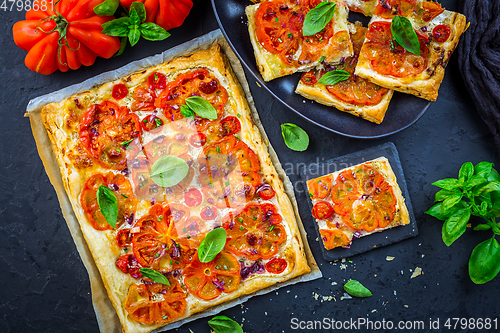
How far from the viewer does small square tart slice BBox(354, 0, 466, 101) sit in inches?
122

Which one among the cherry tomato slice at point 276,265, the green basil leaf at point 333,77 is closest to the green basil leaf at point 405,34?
the green basil leaf at point 333,77

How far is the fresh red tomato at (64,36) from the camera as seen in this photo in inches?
128

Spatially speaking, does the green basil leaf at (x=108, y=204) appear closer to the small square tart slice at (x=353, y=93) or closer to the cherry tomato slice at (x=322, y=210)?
the cherry tomato slice at (x=322, y=210)

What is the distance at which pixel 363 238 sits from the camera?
3.62 m

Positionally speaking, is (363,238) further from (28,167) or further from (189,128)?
(28,167)

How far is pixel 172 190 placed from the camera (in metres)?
3.39

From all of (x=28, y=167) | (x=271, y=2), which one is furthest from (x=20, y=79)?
(x=271, y=2)

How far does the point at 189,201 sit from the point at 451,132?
2.95m

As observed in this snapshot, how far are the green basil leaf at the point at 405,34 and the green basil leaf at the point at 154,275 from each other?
3081 mm

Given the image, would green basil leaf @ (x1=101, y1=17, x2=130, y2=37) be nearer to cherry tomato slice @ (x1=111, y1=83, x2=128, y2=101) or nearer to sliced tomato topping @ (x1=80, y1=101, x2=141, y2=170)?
cherry tomato slice @ (x1=111, y1=83, x2=128, y2=101)

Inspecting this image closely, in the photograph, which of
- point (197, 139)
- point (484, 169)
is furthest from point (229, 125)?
point (484, 169)

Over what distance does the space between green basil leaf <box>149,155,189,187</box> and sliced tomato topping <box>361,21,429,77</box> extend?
6.69ft

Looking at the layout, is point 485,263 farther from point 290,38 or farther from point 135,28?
point 135,28

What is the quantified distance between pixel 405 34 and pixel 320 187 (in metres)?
1.61
